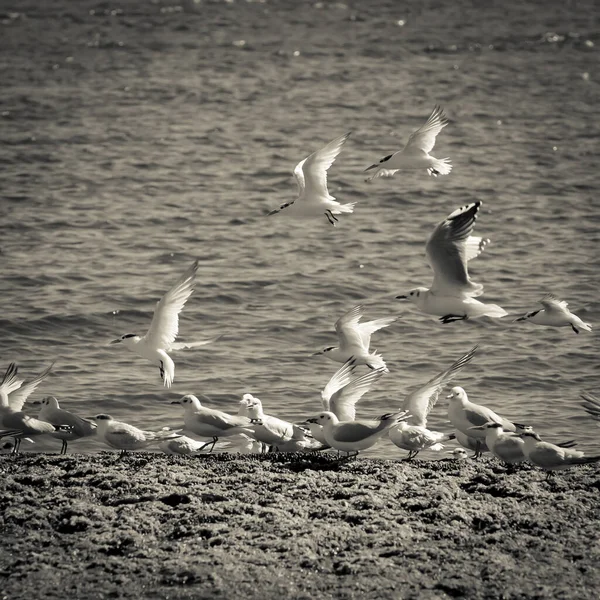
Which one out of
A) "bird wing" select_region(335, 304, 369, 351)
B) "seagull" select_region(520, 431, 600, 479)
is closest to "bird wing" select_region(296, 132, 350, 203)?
"bird wing" select_region(335, 304, 369, 351)

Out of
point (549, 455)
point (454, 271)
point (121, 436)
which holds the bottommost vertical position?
point (121, 436)

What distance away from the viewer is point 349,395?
12.5 m

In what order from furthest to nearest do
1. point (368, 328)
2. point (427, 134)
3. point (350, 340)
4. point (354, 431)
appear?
point (427, 134)
point (368, 328)
point (350, 340)
point (354, 431)

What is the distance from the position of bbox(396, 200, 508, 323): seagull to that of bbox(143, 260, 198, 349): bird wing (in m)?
2.23

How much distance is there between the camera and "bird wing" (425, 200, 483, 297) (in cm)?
1174

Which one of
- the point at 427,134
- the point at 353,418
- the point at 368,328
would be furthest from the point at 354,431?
the point at 427,134

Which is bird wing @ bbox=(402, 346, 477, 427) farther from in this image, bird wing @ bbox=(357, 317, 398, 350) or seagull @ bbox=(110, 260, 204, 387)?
seagull @ bbox=(110, 260, 204, 387)

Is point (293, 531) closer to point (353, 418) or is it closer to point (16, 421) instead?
point (353, 418)

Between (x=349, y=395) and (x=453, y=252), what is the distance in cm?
183

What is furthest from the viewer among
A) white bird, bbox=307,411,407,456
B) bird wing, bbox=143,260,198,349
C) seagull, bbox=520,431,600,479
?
bird wing, bbox=143,260,198,349

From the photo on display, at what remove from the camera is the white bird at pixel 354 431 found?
37.4 ft

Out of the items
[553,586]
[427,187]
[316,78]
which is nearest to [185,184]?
[427,187]

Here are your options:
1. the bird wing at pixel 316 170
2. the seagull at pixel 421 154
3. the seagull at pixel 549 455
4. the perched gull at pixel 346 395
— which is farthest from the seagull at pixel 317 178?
the seagull at pixel 549 455

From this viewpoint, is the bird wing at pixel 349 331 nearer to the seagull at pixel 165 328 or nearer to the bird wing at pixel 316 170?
the bird wing at pixel 316 170
